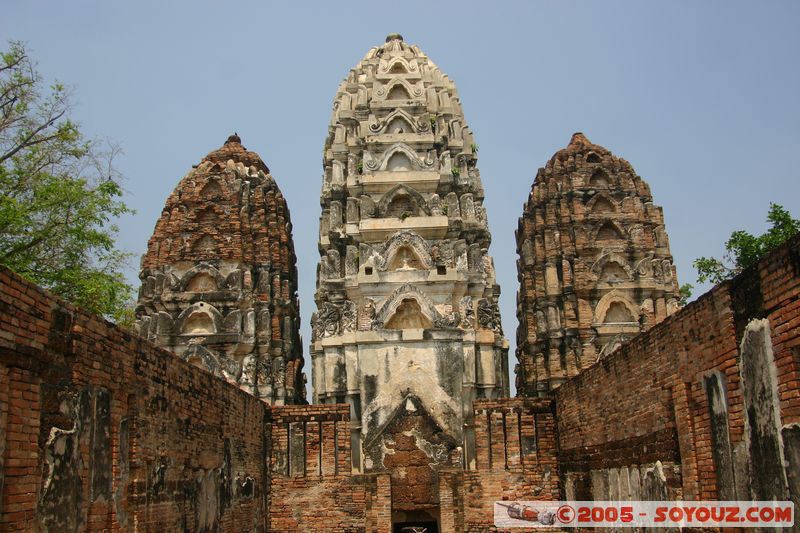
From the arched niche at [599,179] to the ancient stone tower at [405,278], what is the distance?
16.4ft

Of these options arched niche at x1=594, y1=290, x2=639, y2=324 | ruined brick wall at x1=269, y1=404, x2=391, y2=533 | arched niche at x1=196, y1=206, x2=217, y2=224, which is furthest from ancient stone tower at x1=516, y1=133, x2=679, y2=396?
arched niche at x1=196, y1=206, x2=217, y2=224

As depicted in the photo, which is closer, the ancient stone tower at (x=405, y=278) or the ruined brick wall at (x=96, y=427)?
the ruined brick wall at (x=96, y=427)

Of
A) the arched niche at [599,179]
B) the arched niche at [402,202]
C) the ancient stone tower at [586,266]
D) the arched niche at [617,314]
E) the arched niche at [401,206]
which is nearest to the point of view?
the arched niche at [402,202]

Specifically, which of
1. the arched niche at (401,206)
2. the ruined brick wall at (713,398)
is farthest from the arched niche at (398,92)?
the ruined brick wall at (713,398)

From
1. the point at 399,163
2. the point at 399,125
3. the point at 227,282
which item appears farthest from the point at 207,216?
the point at 399,125

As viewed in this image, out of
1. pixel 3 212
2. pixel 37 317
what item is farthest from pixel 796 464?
pixel 3 212

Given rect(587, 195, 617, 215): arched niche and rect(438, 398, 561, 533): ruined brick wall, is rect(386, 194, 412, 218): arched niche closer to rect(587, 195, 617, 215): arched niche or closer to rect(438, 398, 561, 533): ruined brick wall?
rect(587, 195, 617, 215): arched niche

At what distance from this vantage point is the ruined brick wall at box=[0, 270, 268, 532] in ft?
21.1

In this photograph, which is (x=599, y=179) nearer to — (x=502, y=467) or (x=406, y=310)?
(x=406, y=310)

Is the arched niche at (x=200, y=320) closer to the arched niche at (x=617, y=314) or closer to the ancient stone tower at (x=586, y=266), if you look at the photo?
the ancient stone tower at (x=586, y=266)

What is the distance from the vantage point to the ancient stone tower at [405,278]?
18906mm

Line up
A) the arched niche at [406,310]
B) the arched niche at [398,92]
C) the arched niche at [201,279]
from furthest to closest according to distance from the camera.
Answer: the arched niche at [398,92], the arched niche at [201,279], the arched niche at [406,310]

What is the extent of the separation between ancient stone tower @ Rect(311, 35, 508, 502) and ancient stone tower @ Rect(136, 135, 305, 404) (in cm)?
205

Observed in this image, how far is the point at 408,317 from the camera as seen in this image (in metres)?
21.0
